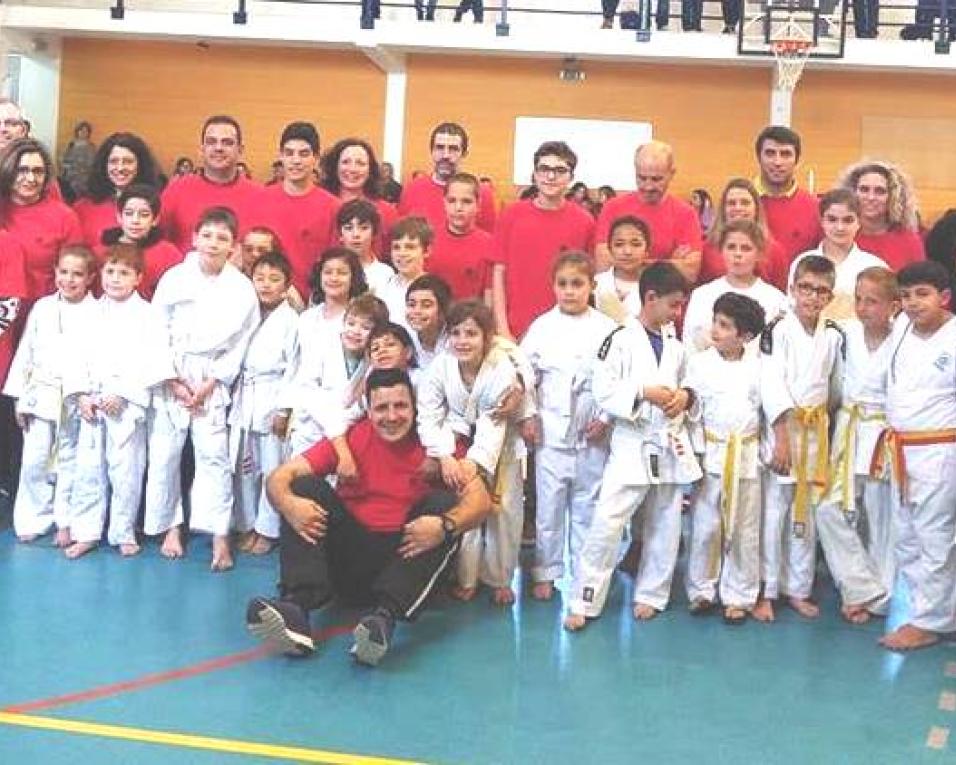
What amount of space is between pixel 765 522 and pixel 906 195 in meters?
1.80

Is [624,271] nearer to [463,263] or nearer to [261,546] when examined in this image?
[463,263]

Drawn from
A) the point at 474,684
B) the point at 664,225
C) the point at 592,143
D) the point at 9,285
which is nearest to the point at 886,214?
the point at 664,225

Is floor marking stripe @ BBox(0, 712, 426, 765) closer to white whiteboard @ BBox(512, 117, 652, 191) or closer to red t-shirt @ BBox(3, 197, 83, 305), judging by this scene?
red t-shirt @ BBox(3, 197, 83, 305)

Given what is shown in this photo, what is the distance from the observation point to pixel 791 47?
512 inches

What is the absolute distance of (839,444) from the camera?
4988mm

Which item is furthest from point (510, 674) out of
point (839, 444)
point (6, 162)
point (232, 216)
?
point (6, 162)

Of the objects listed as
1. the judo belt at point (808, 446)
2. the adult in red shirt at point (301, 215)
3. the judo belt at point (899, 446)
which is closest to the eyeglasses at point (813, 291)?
the judo belt at point (808, 446)

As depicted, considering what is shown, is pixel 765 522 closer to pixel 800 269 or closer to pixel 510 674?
pixel 800 269

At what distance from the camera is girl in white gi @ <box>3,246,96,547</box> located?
5535 mm

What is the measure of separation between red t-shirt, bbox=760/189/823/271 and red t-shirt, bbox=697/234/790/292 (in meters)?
0.16

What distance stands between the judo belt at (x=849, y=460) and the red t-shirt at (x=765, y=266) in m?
0.77

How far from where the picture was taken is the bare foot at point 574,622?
4.71m

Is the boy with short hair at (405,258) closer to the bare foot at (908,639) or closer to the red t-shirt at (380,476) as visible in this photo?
the red t-shirt at (380,476)

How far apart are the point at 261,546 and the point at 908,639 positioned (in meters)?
3.06
